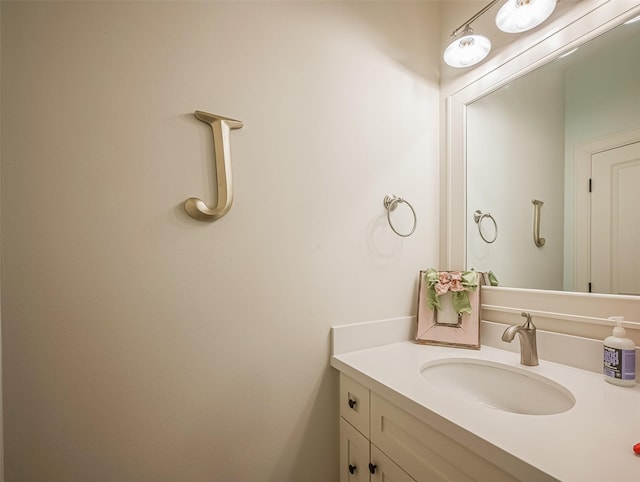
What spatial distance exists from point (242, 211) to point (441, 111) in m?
1.10

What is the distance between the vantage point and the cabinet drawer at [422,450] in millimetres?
610

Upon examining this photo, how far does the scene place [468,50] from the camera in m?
1.19

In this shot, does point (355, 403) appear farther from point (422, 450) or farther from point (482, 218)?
point (482, 218)

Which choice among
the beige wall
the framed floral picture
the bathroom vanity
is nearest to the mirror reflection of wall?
the framed floral picture

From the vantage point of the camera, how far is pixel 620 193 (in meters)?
0.90

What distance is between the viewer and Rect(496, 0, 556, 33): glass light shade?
0.97m

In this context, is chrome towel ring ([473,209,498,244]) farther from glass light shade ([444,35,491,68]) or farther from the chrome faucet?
glass light shade ([444,35,491,68])

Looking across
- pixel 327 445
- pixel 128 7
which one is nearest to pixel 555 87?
pixel 128 7

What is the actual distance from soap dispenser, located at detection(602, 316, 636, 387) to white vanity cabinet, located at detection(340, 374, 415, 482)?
65 centimetres

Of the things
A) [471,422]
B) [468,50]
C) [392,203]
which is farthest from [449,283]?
[468,50]

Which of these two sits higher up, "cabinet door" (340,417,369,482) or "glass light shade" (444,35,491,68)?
"glass light shade" (444,35,491,68)

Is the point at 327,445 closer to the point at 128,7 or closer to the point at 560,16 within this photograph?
the point at 128,7

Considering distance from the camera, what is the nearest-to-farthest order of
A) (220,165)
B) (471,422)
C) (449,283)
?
(471,422) < (220,165) < (449,283)

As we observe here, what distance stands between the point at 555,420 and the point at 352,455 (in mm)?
643
